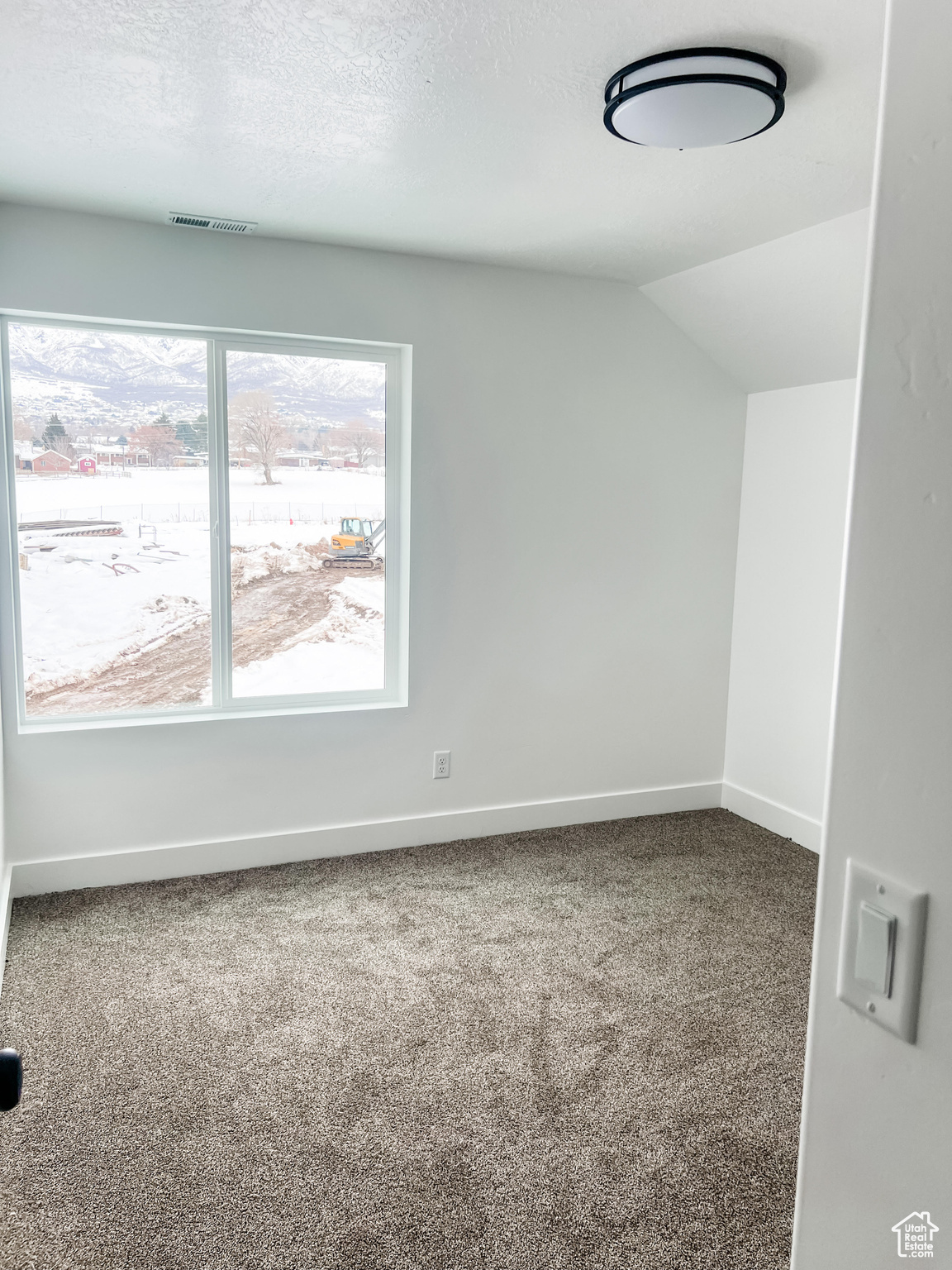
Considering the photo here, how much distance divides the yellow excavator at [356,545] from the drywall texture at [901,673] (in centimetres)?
316

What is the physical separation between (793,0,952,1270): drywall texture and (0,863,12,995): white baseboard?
8.94ft

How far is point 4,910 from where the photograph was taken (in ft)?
9.73

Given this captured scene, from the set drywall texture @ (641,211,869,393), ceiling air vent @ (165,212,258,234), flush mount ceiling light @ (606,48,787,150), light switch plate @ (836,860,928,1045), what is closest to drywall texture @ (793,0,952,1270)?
light switch plate @ (836,860,928,1045)

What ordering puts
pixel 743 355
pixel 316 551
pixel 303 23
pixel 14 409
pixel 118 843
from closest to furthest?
pixel 303 23 → pixel 14 409 → pixel 118 843 → pixel 316 551 → pixel 743 355

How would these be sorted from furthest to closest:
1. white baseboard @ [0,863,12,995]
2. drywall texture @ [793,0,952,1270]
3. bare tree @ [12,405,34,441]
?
bare tree @ [12,405,34,441]
white baseboard @ [0,863,12,995]
drywall texture @ [793,0,952,1270]

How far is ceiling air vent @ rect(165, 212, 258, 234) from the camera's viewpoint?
3.13 metres

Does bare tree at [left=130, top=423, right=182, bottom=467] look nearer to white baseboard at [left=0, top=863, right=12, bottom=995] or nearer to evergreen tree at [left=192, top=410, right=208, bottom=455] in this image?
evergreen tree at [left=192, top=410, right=208, bottom=455]

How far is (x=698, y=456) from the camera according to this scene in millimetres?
4281

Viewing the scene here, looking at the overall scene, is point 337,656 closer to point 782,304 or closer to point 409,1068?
point 409,1068

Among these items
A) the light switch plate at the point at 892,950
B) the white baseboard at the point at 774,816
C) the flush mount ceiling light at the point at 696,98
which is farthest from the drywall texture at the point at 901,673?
the white baseboard at the point at 774,816

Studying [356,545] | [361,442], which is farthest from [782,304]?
[356,545]

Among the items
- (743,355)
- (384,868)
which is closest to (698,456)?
(743,355)

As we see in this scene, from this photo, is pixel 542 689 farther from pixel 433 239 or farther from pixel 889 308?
pixel 889 308

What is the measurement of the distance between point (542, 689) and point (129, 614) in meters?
1.83
